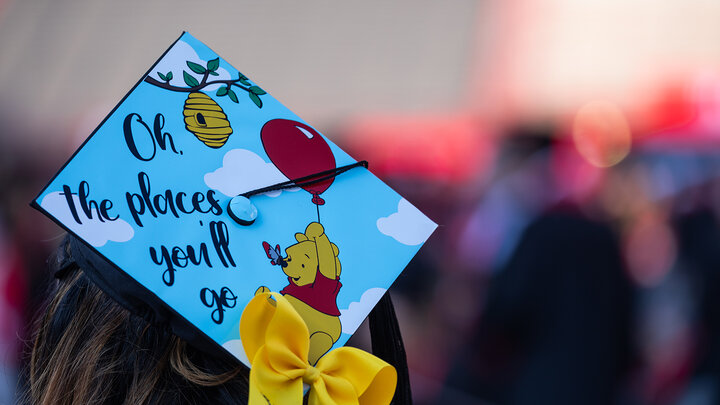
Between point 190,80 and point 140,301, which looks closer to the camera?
point 140,301

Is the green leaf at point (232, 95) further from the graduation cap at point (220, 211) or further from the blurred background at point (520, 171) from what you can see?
the blurred background at point (520, 171)

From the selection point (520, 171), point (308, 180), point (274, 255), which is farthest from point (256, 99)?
point (520, 171)

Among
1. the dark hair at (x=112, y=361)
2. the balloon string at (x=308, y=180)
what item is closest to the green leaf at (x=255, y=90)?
the balloon string at (x=308, y=180)

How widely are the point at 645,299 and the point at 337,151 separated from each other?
3.19m

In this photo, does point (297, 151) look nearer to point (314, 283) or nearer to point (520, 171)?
point (314, 283)

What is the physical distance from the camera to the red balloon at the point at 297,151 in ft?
3.29

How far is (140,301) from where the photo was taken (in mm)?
872

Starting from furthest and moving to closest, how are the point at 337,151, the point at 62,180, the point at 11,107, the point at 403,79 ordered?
the point at 11,107, the point at 403,79, the point at 337,151, the point at 62,180

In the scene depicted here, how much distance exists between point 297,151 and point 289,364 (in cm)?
36

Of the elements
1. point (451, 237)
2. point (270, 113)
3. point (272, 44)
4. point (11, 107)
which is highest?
point (272, 44)

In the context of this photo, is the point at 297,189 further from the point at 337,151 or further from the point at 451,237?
the point at 451,237

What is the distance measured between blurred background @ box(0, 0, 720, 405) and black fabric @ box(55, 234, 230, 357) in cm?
47

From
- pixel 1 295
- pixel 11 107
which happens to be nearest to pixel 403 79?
pixel 1 295

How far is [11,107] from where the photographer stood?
35.5ft
